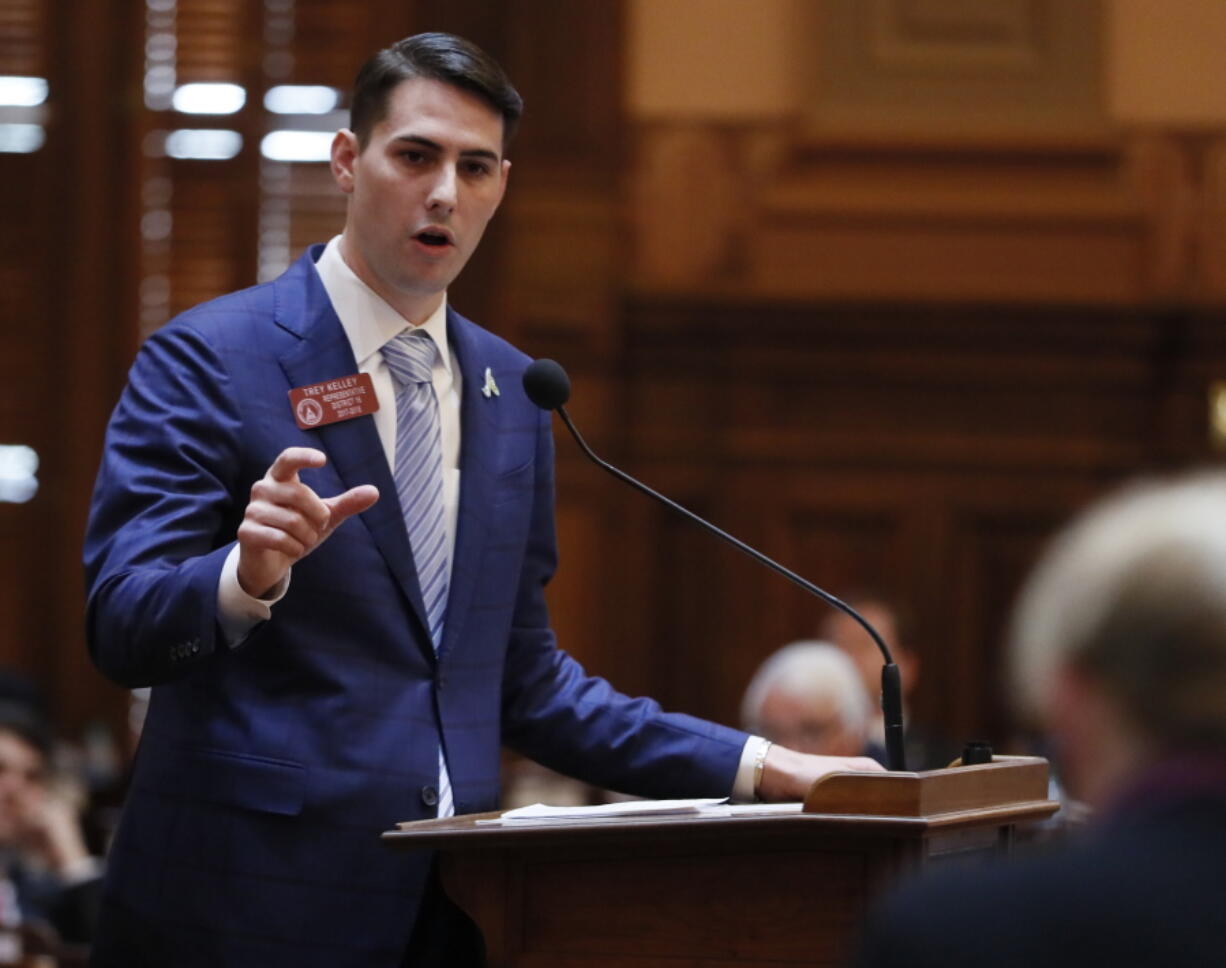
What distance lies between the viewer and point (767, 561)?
2.37m

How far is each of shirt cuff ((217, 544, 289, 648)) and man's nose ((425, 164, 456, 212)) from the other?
2.02 feet

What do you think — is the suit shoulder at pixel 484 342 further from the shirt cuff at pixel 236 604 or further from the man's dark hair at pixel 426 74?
the shirt cuff at pixel 236 604

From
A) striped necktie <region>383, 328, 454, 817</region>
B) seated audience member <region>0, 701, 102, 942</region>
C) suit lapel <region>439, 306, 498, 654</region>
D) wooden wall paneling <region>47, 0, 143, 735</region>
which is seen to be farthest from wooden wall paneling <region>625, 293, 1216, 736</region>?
striped necktie <region>383, 328, 454, 817</region>

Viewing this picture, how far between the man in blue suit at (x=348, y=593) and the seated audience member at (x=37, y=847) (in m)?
2.38

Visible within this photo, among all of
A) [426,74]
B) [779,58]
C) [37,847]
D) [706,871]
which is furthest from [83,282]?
[706,871]

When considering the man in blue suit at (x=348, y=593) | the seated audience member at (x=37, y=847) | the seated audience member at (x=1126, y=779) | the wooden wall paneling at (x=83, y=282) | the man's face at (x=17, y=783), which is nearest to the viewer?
the seated audience member at (x=1126, y=779)

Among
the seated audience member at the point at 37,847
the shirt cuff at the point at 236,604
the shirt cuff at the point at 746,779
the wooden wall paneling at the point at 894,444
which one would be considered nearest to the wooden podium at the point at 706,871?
the shirt cuff at the point at 236,604

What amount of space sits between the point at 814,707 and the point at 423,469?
2476mm

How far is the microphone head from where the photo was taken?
2.49 metres

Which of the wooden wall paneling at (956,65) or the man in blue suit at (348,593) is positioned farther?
the wooden wall paneling at (956,65)

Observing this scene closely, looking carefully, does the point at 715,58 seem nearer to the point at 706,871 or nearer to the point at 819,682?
the point at 819,682

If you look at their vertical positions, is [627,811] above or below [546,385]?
below

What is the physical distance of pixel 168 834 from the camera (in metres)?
2.34

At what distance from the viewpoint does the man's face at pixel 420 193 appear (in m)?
2.57
